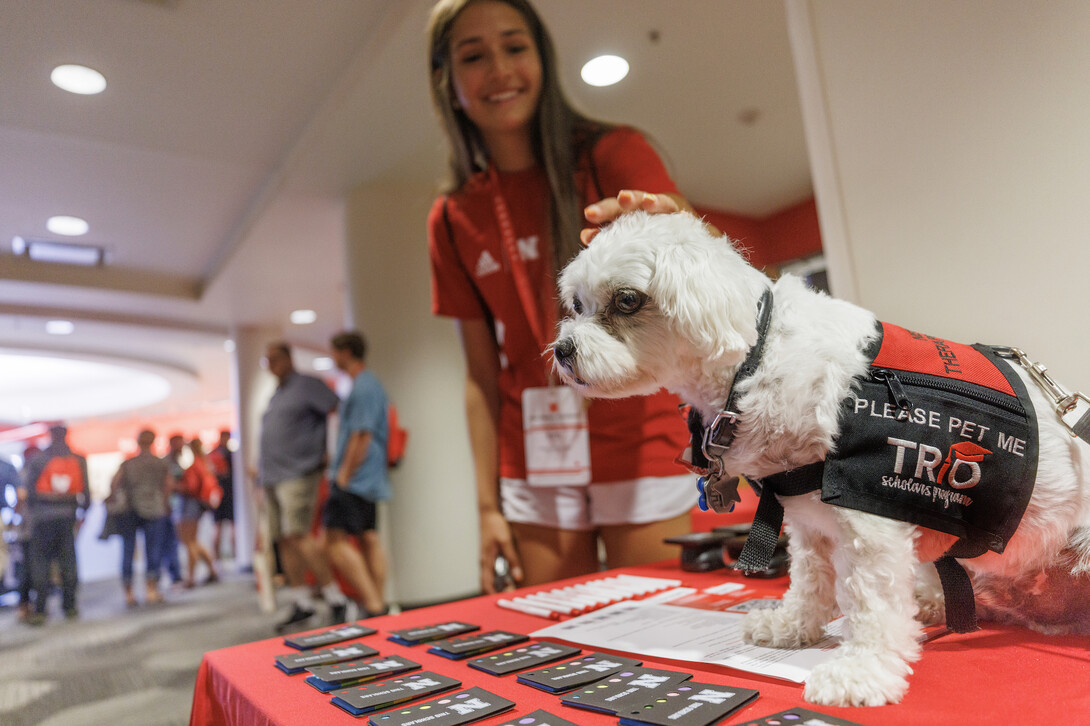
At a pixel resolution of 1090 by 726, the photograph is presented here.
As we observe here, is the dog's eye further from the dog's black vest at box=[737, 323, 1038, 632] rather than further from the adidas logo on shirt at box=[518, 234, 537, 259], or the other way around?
the adidas logo on shirt at box=[518, 234, 537, 259]

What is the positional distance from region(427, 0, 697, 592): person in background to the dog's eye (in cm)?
55

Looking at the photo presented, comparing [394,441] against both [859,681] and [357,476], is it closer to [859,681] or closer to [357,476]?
[357,476]

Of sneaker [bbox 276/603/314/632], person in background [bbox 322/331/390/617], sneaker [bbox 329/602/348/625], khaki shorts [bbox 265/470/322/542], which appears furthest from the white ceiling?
sneaker [bbox 329/602/348/625]

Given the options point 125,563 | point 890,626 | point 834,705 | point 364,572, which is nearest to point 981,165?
point 890,626

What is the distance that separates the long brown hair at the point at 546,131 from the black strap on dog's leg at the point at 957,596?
0.85 meters

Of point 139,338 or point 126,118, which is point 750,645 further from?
point 139,338

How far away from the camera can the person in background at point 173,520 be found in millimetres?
3139

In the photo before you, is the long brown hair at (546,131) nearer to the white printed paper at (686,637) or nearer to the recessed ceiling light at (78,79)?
the white printed paper at (686,637)

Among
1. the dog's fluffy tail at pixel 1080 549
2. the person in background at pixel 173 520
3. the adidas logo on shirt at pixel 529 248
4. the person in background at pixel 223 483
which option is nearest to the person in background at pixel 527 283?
the adidas logo on shirt at pixel 529 248

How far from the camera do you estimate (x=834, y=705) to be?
59 cm

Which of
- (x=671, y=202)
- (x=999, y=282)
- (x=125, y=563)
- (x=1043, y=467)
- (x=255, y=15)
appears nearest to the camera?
(x=1043, y=467)

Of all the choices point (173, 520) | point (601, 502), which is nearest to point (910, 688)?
point (601, 502)

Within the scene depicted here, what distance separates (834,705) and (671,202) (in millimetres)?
665

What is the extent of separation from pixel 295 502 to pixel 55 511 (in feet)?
9.34
